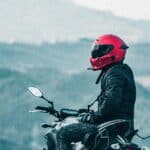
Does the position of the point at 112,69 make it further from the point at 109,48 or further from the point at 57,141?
the point at 57,141

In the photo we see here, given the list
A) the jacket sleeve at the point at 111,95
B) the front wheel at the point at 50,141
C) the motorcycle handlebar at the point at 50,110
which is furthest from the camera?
the motorcycle handlebar at the point at 50,110

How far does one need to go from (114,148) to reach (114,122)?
59 cm

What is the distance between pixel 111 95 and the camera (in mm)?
13641

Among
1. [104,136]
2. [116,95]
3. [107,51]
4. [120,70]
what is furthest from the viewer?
[107,51]

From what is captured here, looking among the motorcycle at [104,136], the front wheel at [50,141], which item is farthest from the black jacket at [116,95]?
the front wheel at [50,141]

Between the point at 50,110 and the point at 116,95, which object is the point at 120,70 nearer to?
the point at 116,95

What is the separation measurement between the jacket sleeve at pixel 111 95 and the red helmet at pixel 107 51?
18.0 inches

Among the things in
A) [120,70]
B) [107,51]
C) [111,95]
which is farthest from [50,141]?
[107,51]

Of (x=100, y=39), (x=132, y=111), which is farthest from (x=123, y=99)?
(x=100, y=39)

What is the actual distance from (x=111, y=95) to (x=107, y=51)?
3.52ft

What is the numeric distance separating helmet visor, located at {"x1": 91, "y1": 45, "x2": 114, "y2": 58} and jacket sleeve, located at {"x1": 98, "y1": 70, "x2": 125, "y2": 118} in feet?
1.89

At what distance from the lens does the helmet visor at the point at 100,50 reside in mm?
14398

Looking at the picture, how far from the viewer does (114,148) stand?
13297mm

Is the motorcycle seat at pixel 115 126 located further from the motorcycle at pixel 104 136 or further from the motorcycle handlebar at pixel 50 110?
the motorcycle handlebar at pixel 50 110
